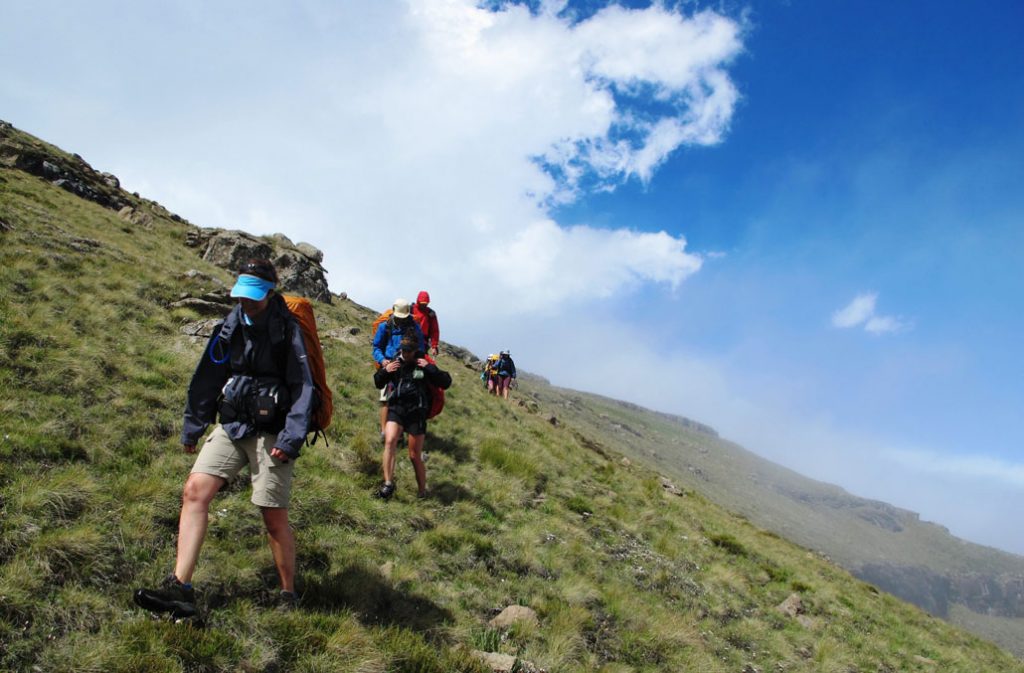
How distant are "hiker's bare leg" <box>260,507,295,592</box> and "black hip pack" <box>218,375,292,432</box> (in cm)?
69

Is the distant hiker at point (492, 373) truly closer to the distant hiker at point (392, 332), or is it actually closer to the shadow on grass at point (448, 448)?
the shadow on grass at point (448, 448)

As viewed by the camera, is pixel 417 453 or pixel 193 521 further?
pixel 417 453

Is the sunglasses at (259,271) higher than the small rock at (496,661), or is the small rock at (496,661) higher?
the sunglasses at (259,271)

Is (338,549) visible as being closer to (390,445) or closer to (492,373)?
(390,445)

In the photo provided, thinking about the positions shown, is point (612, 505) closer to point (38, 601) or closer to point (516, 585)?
point (516, 585)

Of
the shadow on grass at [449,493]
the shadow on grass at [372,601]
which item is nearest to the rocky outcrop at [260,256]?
the shadow on grass at [449,493]

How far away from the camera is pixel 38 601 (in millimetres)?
3838

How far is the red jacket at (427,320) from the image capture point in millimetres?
10898

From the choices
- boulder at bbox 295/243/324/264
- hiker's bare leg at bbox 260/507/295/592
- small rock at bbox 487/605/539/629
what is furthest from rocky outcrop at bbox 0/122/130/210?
small rock at bbox 487/605/539/629

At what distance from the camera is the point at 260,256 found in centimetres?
2609

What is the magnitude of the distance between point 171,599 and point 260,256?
994 inches

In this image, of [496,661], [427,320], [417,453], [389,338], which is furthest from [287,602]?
[427,320]

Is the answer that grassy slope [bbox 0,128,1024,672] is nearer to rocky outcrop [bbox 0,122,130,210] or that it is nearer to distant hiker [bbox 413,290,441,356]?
distant hiker [bbox 413,290,441,356]

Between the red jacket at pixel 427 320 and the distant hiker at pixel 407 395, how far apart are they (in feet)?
9.67
